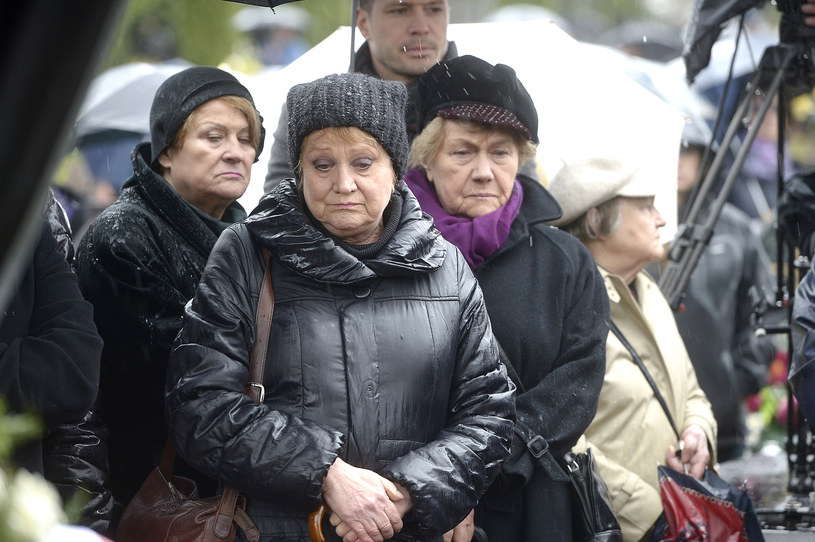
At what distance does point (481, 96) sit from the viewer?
3605mm

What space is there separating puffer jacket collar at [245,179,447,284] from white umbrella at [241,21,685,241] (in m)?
1.75

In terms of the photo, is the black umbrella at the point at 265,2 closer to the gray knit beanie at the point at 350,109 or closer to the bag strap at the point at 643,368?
the gray knit beanie at the point at 350,109

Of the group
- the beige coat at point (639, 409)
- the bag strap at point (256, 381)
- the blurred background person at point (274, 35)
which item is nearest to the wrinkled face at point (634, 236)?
the beige coat at point (639, 409)

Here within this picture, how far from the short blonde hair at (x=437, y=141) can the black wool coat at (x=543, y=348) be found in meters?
0.21

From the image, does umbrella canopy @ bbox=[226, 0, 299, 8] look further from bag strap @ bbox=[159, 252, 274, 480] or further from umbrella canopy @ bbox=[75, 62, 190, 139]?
umbrella canopy @ bbox=[75, 62, 190, 139]

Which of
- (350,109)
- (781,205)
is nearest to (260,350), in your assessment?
(350,109)

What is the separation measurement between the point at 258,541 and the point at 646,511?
5.16 ft

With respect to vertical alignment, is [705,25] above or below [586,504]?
above

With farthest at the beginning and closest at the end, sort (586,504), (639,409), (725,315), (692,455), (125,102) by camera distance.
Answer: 1. (125,102)
2. (725,315)
3. (692,455)
4. (639,409)
5. (586,504)

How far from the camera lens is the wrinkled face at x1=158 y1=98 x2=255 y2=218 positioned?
3.53m

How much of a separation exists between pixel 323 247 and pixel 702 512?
5.87 feet

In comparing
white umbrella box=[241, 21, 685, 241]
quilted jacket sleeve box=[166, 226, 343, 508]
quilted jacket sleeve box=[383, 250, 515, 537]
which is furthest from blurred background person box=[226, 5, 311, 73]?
quilted jacket sleeve box=[166, 226, 343, 508]

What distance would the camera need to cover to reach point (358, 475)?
2645mm

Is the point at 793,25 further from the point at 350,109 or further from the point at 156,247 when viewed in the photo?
the point at 156,247
